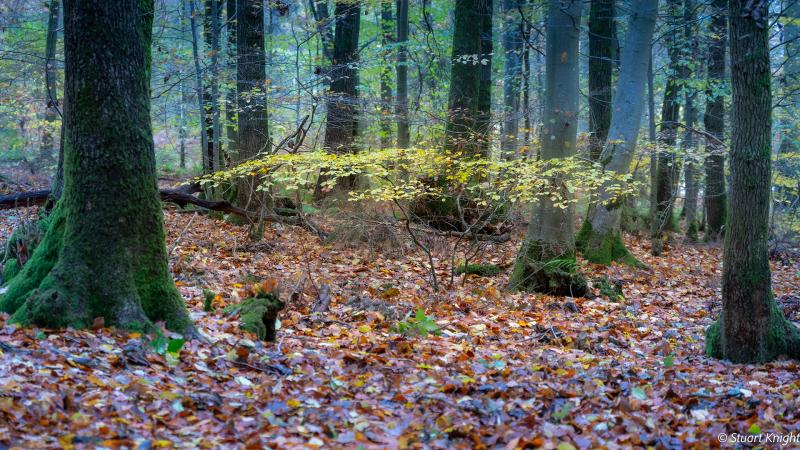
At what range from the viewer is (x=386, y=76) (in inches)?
741

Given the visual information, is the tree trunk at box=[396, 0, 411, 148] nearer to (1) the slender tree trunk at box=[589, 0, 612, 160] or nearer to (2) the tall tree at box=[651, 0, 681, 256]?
(1) the slender tree trunk at box=[589, 0, 612, 160]

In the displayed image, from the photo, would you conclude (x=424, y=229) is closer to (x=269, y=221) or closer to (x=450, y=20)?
(x=269, y=221)

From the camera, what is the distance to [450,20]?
21.4 meters

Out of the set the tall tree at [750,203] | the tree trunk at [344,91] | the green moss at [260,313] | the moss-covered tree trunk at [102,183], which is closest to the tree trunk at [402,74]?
the tree trunk at [344,91]

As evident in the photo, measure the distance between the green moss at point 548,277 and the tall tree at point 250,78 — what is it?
226 inches

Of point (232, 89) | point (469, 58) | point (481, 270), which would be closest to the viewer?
point (481, 270)

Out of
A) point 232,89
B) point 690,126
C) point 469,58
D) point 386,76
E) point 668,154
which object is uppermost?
point 386,76

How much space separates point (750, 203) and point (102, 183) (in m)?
5.87

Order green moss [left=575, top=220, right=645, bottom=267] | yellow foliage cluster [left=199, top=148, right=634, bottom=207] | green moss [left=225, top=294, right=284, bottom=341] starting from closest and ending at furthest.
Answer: green moss [left=225, top=294, right=284, bottom=341] < yellow foliage cluster [left=199, top=148, right=634, bottom=207] < green moss [left=575, top=220, right=645, bottom=267]

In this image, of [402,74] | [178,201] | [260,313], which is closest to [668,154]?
[402,74]

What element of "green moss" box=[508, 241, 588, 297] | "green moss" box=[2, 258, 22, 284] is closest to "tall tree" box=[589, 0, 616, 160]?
"green moss" box=[508, 241, 588, 297]

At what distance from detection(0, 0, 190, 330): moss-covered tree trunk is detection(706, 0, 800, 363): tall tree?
17.9ft

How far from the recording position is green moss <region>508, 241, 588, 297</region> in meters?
9.16

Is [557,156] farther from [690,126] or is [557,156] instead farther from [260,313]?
[690,126]
